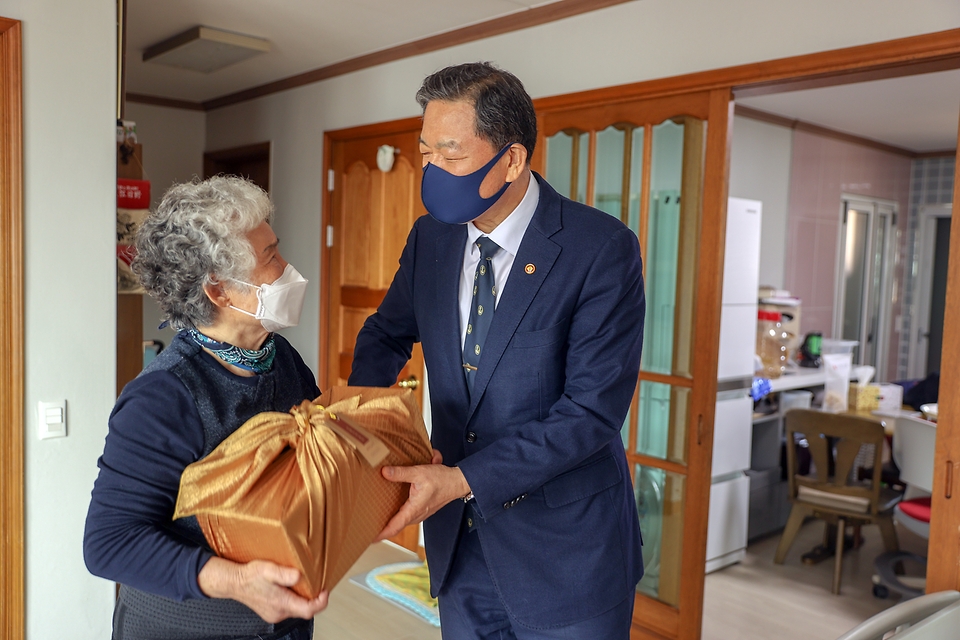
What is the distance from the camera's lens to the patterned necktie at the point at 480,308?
1.49m

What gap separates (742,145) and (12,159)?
397cm

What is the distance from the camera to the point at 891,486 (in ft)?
13.6

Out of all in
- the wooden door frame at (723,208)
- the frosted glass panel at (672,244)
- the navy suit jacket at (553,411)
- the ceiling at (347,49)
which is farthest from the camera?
the ceiling at (347,49)

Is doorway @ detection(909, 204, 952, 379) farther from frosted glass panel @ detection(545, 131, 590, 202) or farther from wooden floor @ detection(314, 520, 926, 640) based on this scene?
frosted glass panel @ detection(545, 131, 590, 202)

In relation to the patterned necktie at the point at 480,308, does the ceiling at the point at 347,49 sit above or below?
above

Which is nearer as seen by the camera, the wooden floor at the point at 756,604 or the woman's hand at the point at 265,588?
the woman's hand at the point at 265,588

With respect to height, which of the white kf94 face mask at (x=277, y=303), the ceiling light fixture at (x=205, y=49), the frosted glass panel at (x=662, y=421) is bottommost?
the frosted glass panel at (x=662, y=421)

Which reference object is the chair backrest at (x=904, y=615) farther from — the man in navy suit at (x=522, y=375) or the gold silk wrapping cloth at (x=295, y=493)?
the gold silk wrapping cloth at (x=295, y=493)

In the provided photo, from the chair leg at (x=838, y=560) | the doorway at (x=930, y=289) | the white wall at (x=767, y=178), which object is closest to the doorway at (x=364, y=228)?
the chair leg at (x=838, y=560)

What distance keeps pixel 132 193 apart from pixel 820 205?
4.72 m

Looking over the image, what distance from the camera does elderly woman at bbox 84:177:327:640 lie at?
3.62 ft

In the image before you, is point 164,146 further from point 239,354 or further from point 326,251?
point 239,354

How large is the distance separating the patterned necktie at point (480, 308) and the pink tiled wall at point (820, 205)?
4.40 meters

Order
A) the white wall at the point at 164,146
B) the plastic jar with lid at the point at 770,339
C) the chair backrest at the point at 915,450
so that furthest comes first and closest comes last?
the white wall at the point at 164,146 < the plastic jar with lid at the point at 770,339 < the chair backrest at the point at 915,450
